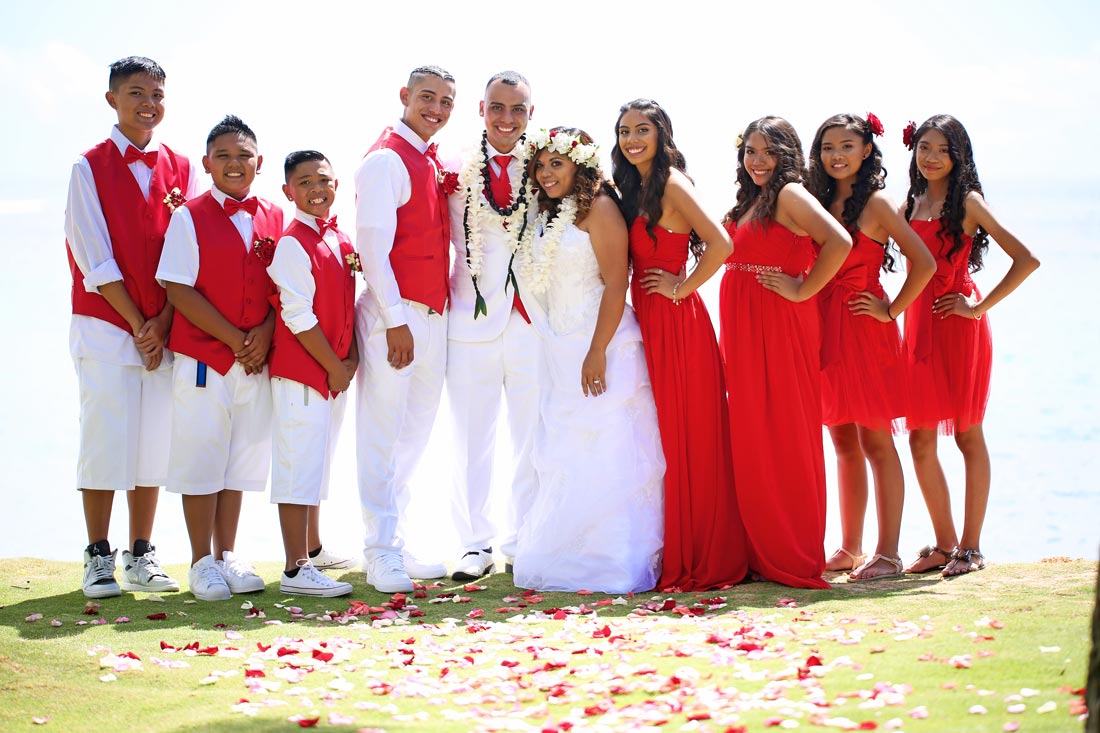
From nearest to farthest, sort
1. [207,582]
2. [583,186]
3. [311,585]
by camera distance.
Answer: [207,582]
[311,585]
[583,186]

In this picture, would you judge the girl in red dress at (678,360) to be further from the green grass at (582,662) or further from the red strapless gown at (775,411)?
the green grass at (582,662)

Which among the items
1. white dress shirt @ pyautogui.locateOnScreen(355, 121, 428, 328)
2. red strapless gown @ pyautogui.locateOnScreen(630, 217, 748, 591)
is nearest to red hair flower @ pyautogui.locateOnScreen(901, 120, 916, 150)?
red strapless gown @ pyautogui.locateOnScreen(630, 217, 748, 591)

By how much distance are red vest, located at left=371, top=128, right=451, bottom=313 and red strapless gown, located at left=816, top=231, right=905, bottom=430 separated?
7.24 feet

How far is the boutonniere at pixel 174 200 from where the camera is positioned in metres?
5.76

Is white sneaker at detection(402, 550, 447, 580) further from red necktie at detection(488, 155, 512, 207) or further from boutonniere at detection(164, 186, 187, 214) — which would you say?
boutonniere at detection(164, 186, 187, 214)

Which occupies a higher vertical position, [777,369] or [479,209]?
[479,209]

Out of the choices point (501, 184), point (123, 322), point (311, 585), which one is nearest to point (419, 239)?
point (501, 184)

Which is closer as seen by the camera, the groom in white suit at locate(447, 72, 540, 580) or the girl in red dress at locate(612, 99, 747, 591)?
the girl in red dress at locate(612, 99, 747, 591)

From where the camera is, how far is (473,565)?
6.09 m

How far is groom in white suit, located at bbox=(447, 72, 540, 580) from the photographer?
19.9 ft

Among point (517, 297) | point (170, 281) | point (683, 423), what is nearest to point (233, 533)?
point (170, 281)

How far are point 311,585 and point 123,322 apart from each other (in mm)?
1696

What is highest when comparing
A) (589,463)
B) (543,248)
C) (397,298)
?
(543,248)

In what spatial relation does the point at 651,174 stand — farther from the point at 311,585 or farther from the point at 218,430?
the point at 311,585
